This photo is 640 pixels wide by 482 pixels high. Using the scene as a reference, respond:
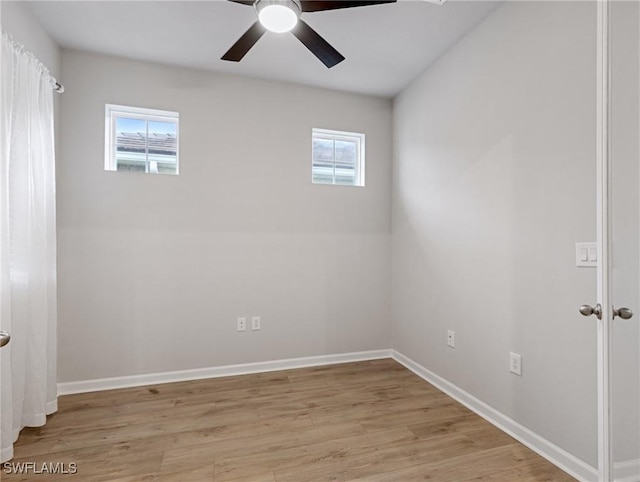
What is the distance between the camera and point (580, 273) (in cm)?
173

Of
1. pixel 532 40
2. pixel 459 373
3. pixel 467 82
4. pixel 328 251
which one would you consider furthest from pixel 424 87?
pixel 459 373

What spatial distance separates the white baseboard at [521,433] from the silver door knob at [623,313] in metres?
0.99

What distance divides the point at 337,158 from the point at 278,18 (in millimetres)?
1851

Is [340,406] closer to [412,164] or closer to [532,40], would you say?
[412,164]

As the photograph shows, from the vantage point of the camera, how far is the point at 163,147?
3.01 meters

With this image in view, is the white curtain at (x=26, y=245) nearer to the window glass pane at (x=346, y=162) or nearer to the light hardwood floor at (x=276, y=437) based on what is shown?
the light hardwood floor at (x=276, y=437)

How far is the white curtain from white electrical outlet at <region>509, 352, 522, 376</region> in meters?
2.92

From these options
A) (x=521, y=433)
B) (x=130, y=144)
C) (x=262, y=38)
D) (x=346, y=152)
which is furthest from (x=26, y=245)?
(x=521, y=433)

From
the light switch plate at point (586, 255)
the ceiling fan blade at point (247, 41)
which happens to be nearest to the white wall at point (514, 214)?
the light switch plate at point (586, 255)

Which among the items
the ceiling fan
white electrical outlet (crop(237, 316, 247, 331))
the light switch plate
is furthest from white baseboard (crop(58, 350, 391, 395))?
the ceiling fan

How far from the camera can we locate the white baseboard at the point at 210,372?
2709 mm

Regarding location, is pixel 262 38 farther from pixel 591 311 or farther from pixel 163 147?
pixel 591 311

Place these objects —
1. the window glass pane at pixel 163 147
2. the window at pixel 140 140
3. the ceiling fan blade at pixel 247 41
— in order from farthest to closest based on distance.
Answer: the window glass pane at pixel 163 147, the window at pixel 140 140, the ceiling fan blade at pixel 247 41

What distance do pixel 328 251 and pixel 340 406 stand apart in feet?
4.74
